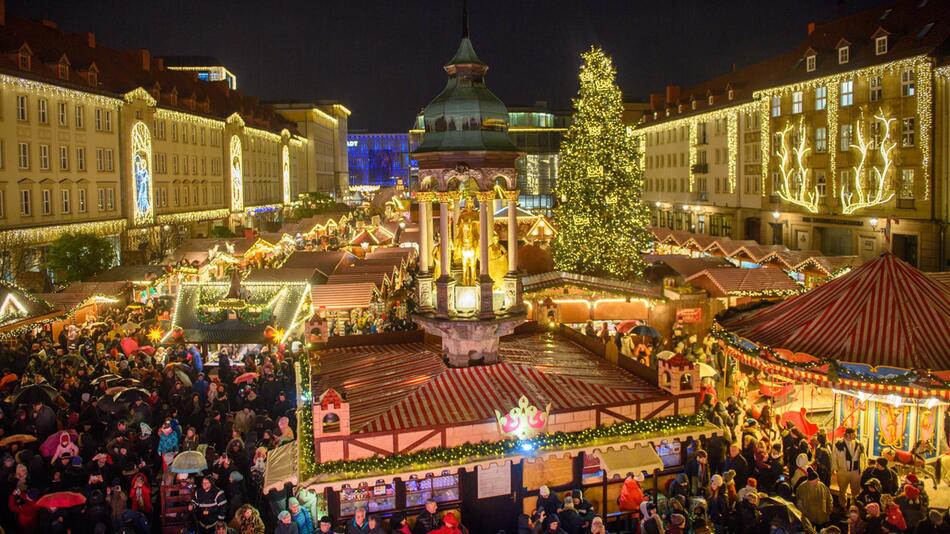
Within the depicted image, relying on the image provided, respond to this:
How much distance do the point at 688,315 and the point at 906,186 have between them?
17.1 meters

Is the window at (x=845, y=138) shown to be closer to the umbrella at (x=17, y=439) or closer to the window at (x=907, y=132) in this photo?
the window at (x=907, y=132)

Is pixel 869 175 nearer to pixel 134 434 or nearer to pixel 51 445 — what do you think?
pixel 134 434

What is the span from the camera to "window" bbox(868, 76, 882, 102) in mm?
35688

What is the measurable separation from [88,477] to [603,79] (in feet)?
72.2

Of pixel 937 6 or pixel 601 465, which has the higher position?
pixel 937 6

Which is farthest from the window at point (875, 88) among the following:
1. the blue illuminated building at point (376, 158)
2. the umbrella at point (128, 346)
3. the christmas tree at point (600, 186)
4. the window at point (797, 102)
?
the blue illuminated building at point (376, 158)

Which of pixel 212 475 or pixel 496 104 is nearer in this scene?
pixel 212 475

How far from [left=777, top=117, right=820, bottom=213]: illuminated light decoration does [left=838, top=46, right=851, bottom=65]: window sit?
11.9 feet

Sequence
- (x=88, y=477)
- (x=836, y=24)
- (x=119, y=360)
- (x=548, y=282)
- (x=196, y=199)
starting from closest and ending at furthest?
1. (x=88, y=477)
2. (x=119, y=360)
3. (x=548, y=282)
4. (x=836, y=24)
5. (x=196, y=199)

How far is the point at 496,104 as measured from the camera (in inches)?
489

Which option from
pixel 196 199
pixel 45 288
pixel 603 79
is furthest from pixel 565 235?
pixel 196 199

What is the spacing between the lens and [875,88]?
118 feet

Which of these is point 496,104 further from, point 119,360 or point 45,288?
point 45,288

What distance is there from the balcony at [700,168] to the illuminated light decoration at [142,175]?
35287mm
